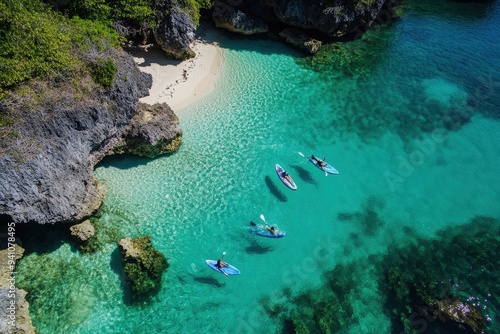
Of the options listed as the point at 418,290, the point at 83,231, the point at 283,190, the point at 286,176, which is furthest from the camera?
the point at 286,176

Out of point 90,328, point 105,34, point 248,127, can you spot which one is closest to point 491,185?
point 248,127

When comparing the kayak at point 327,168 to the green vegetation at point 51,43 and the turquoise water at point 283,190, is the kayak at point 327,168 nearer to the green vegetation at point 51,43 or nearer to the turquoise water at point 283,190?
the turquoise water at point 283,190

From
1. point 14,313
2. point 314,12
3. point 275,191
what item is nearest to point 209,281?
point 275,191

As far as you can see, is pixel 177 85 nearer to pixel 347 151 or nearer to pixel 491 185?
pixel 347 151

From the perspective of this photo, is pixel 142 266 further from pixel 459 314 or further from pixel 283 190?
pixel 459 314

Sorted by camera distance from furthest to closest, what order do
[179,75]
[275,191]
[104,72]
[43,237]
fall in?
[179,75] < [275,191] < [104,72] < [43,237]

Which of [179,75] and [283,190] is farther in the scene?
[179,75]

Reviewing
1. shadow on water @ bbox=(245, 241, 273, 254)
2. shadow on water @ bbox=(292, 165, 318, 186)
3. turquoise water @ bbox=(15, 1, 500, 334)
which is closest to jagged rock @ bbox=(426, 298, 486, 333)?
turquoise water @ bbox=(15, 1, 500, 334)

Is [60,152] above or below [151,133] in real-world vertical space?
below
